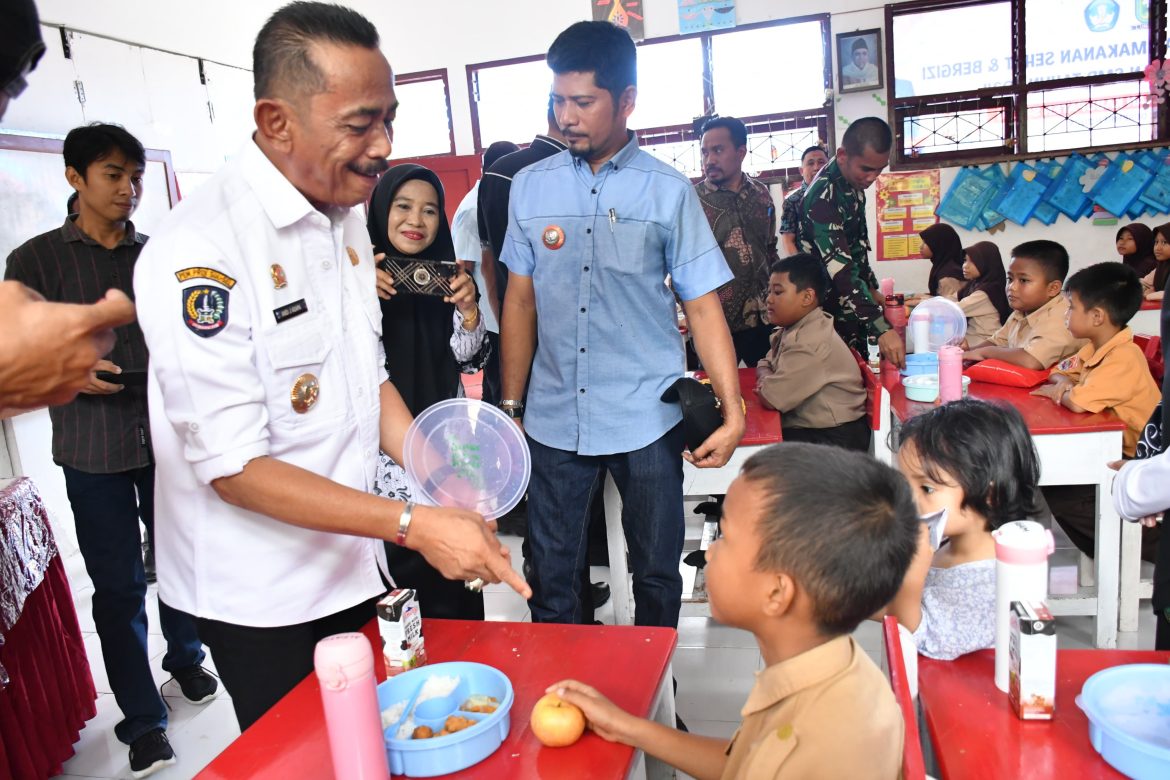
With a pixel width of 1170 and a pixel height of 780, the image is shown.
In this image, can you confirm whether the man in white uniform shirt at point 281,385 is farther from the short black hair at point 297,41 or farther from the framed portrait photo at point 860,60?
the framed portrait photo at point 860,60

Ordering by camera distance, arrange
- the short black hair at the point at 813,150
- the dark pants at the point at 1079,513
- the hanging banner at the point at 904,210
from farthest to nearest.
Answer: the hanging banner at the point at 904,210
the short black hair at the point at 813,150
the dark pants at the point at 1079,513

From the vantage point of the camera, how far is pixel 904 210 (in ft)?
21.7

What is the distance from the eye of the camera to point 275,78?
1314mm

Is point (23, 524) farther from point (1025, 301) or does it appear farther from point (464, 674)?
point (1025, 301)

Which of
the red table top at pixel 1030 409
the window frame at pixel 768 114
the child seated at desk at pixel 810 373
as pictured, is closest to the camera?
the red table top at pixel 1030 409

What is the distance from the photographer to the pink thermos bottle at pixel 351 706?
3.19ft

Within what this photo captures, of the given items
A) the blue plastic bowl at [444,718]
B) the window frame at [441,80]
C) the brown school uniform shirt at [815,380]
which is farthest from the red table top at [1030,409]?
the window frame at [441,80]

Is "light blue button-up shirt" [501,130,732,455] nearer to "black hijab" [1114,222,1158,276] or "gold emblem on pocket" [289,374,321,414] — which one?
"gold emblem on pocket" [289,374,321,414]

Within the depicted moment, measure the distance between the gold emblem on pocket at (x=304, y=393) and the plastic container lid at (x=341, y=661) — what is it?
0.50 metres

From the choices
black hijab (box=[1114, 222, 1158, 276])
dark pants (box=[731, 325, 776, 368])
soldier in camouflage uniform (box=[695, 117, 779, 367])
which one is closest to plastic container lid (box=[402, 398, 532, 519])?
soldier in camouflage uniform (box=[695, 117, 779, 367])

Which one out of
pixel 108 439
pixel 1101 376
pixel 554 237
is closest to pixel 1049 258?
pixel 1101 376

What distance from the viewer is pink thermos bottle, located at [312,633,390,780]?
0.97 m

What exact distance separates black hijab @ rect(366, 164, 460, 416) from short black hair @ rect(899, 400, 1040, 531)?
1230 millimetres

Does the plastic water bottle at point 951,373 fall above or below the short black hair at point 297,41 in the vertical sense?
below
